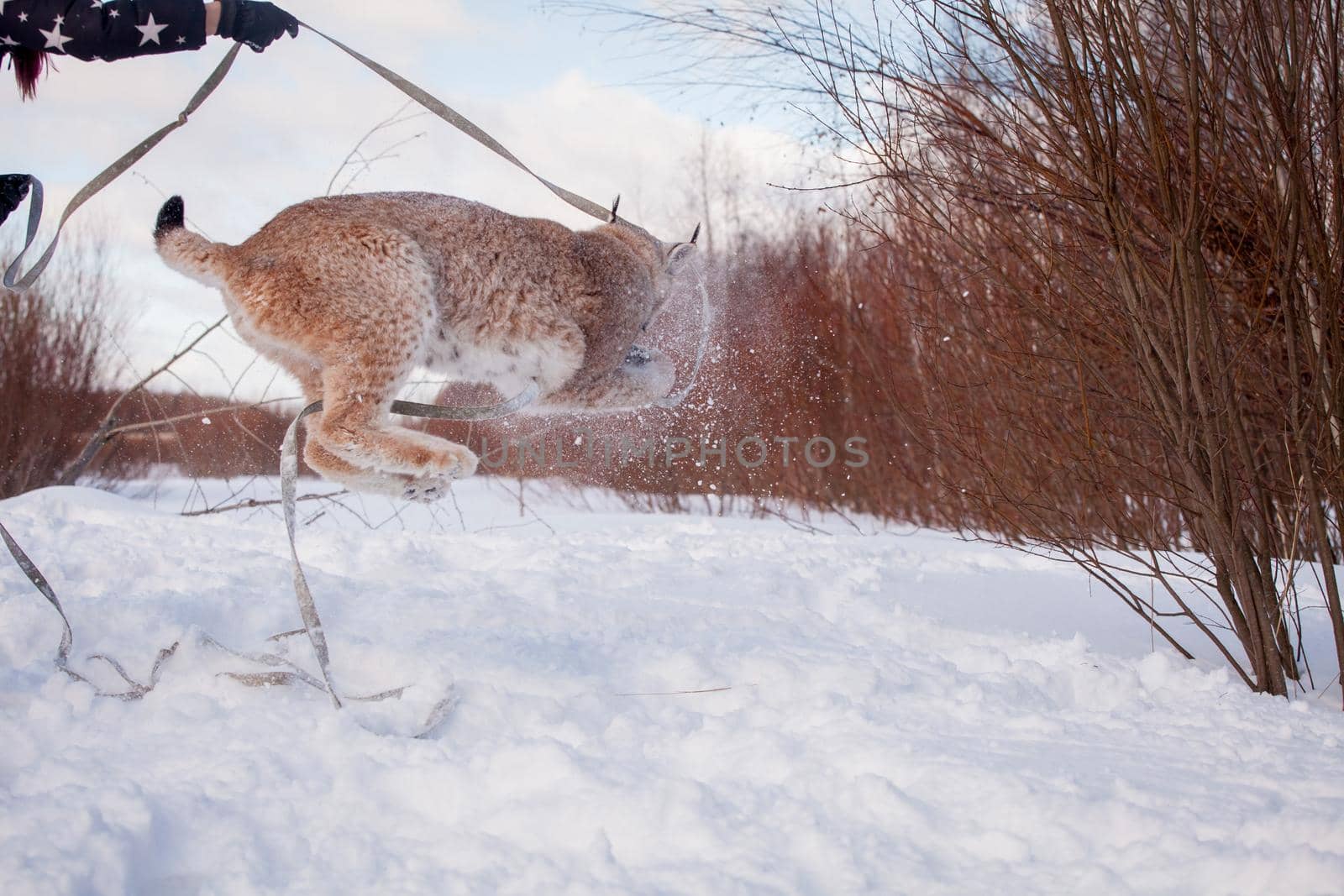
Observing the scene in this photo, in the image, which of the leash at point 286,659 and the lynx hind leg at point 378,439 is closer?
the leash at point 286,659

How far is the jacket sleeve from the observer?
276 cm

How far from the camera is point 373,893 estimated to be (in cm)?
179

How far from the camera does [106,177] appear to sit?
2.84 meters

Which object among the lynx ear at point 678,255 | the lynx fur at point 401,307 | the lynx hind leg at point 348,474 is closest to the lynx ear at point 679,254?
the lynx ear at point 678,255

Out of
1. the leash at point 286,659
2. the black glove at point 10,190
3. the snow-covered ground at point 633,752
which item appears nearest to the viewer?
the snow-covered ground at point 633,752

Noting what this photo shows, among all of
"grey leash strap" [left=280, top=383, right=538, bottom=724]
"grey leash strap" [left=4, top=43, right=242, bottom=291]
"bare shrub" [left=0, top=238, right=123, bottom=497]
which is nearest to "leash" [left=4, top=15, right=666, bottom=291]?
"grey leash strap" [left=4, top=43, right=242, bottom=291]

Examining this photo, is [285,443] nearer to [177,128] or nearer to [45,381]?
[177,128]

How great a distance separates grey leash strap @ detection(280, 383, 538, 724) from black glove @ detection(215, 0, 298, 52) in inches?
45.8

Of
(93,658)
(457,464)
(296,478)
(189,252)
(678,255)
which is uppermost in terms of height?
Answer: (678,255)

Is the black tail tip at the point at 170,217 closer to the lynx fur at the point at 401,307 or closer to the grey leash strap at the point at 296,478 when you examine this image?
the lynx fur at the point at 401,307

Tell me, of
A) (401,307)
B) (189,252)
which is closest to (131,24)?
(189,252)

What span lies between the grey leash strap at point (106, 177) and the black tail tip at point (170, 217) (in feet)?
1.65

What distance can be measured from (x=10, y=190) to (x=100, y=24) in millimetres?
654

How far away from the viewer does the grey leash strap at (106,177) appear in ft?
9.27
